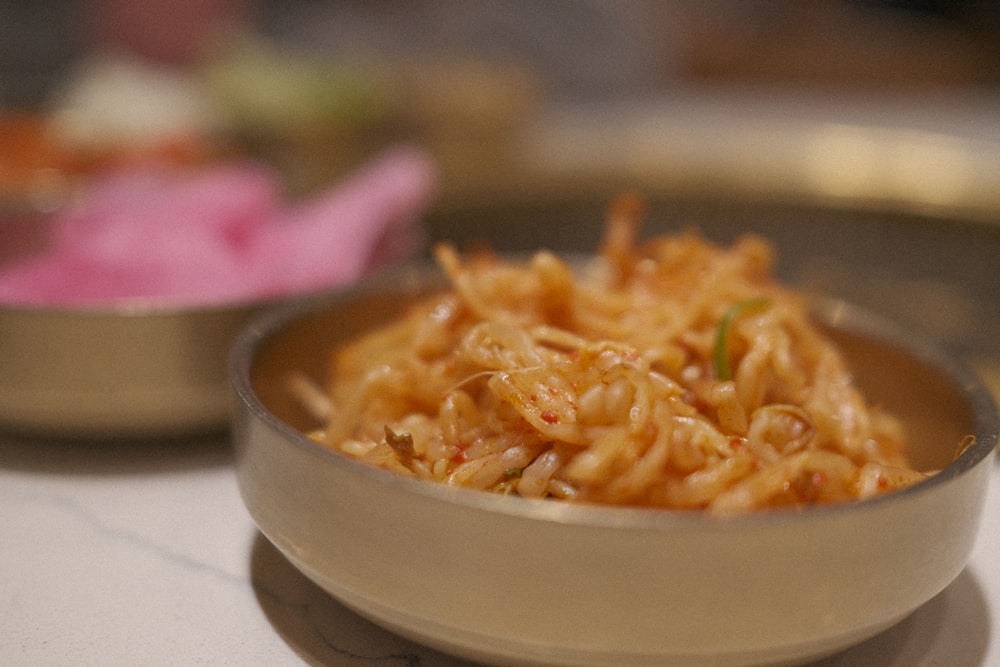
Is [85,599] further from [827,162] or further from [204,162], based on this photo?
[827,162]

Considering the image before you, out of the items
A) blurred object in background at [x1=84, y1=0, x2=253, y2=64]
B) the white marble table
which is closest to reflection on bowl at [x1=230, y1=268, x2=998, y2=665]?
the white marble table

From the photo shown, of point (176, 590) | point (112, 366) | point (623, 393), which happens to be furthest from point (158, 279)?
point (623, 393)

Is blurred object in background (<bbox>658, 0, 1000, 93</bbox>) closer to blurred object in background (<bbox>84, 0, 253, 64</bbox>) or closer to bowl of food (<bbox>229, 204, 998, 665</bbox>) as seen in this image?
blurred object in background (<bbox>84, 0, 253, 64</bbox>)

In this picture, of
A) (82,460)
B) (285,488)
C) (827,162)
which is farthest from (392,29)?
(285,488)

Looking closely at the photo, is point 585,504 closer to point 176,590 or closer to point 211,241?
point 176,590

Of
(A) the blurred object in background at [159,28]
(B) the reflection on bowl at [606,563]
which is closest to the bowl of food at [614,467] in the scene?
(B) the reflection on bowl at [606,563]

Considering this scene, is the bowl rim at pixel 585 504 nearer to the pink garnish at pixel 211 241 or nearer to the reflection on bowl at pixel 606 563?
the reflection on bowl at pixel 606 563
